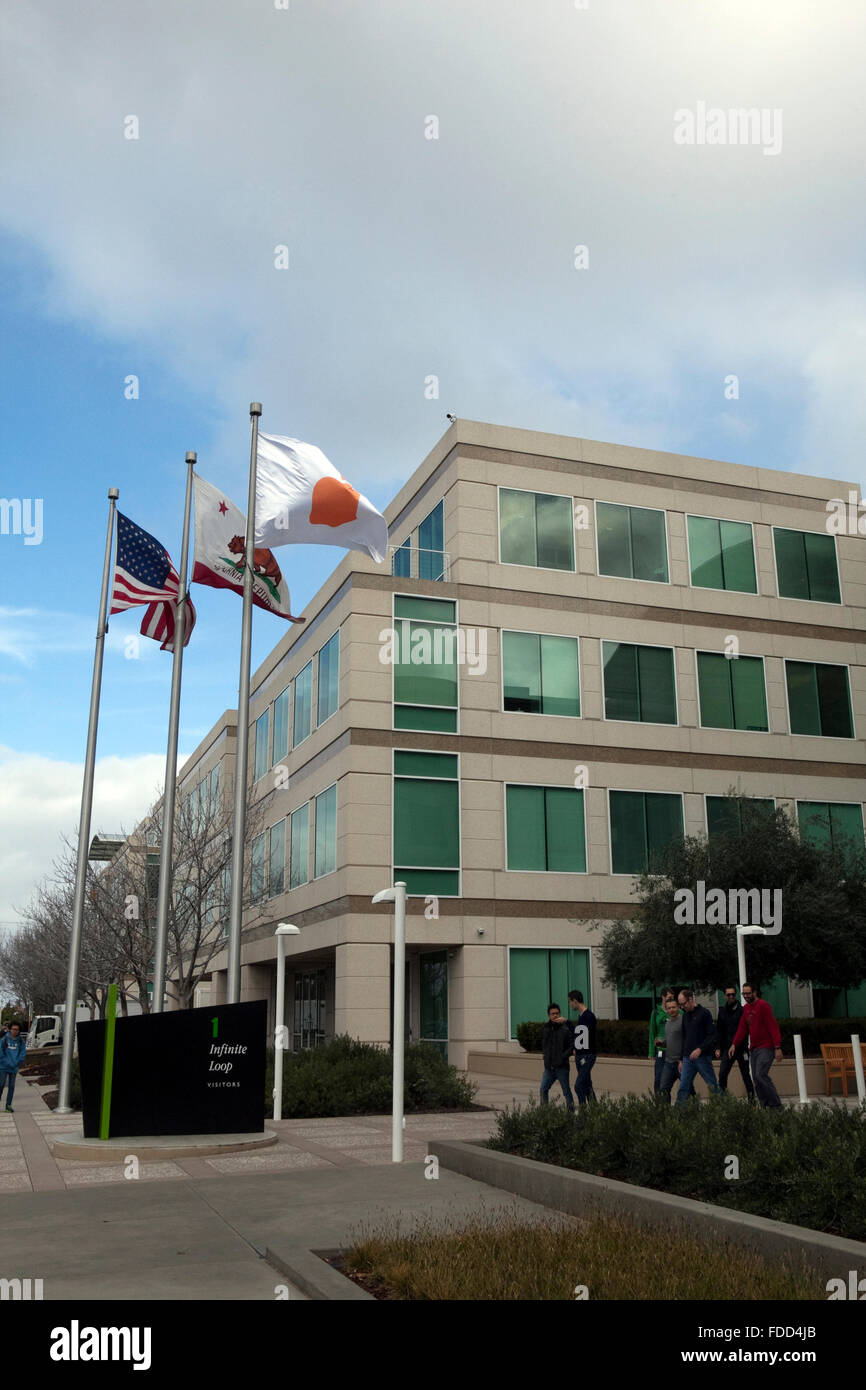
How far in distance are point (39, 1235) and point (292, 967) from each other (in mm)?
35253

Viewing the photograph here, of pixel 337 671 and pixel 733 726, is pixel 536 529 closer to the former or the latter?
pixel 337 671

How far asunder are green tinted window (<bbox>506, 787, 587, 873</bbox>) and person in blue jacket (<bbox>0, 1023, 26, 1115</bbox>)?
1426 cm

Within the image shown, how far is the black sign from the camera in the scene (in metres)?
14.3

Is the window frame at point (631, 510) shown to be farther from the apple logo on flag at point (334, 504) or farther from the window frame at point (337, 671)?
the apple logo on flag at point (334, 504)

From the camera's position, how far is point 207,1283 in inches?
297

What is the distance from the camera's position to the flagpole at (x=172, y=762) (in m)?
16.5

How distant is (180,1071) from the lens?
1466 cm

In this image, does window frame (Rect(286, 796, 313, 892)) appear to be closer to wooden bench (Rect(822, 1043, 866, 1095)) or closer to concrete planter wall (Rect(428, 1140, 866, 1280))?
wooden bench (Rect(822, 1043, 866, 1095))

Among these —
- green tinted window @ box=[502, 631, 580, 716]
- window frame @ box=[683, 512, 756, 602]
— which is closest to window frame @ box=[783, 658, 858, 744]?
window frame @ box=[683, 512, 756, 602]

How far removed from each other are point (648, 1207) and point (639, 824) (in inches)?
1028

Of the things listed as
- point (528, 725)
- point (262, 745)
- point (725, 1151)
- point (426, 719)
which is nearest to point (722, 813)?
point (528, 725)

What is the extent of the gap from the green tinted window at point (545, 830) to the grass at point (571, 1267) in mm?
24722
